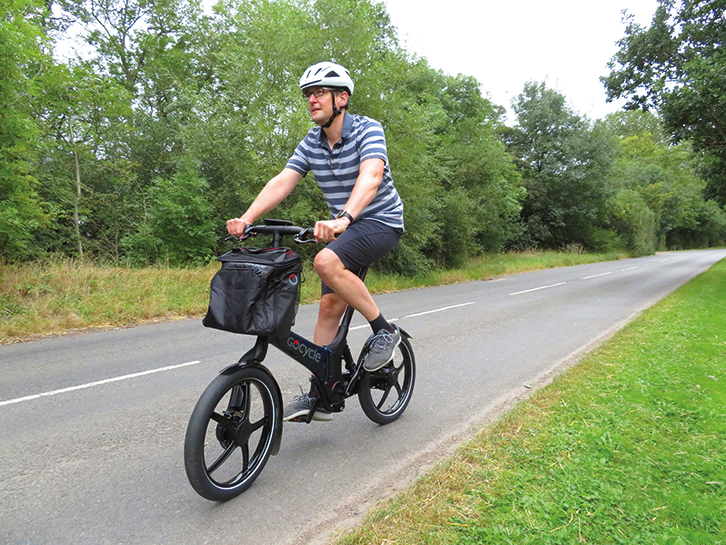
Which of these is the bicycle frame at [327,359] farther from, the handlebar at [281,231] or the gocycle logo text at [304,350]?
the handlebar at [281,231]

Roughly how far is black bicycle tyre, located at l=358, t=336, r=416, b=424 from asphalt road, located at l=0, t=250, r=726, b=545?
12 centimetres

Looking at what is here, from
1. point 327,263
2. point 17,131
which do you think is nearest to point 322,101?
point 327,263

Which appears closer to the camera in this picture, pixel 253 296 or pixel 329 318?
pixel 253 296

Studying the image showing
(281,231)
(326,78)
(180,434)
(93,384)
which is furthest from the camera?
(93,384)

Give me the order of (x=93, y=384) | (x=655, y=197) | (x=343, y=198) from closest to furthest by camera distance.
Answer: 1. (x=343, y=198)
2. (x=93, y=384)
3. (x=655, y=197)

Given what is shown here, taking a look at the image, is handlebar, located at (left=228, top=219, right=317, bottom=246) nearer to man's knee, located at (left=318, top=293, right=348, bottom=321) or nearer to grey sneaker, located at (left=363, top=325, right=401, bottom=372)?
man's knee, located at (left=318, top=293, right=348, bottom=321)

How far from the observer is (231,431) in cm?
218

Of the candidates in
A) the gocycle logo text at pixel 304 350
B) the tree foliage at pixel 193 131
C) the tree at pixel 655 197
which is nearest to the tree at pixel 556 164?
the tree at pixel 655 197

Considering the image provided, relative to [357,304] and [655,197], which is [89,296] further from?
[655,197]

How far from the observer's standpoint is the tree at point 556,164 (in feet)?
99.5

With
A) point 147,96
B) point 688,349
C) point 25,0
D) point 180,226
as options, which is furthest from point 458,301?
point 147,96

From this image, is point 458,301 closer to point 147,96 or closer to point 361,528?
point 361,528

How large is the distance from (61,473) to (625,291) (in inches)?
509

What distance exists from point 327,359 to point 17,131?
7800 mm
